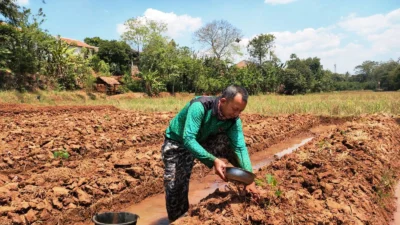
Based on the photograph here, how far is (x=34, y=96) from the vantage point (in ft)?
57.8

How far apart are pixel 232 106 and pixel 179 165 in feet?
3.14

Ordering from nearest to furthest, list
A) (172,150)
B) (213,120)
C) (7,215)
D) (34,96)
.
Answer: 1. (213,120)
2. (172,150)
3. (7,215)
4. (34,96)

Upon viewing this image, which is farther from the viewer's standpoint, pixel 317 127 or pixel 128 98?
pixel 128 98

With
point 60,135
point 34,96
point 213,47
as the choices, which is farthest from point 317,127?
point 213,47

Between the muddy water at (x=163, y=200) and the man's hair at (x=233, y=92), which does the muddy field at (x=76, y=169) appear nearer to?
the muddy water at (x=163, y=200)

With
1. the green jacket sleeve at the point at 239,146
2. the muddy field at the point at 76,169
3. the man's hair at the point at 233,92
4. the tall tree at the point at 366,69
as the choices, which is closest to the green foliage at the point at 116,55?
the muddy field at the point at 76,169

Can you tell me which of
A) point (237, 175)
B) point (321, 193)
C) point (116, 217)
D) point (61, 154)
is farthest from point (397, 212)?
point (61, 154)

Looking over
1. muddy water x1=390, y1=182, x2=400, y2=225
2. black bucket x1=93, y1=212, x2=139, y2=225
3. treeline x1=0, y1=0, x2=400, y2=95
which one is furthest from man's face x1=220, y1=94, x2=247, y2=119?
treeline x1=0, y1=0, x2=400, y2=95

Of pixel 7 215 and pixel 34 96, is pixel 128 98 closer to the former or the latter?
pixel 34 96

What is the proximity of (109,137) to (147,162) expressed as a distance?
2.46 m

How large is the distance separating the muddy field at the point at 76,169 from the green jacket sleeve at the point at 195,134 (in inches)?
86.3

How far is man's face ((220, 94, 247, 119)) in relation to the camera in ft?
9.21

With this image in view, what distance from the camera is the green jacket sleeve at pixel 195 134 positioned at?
113 inches

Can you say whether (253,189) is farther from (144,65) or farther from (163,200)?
(144,65)
